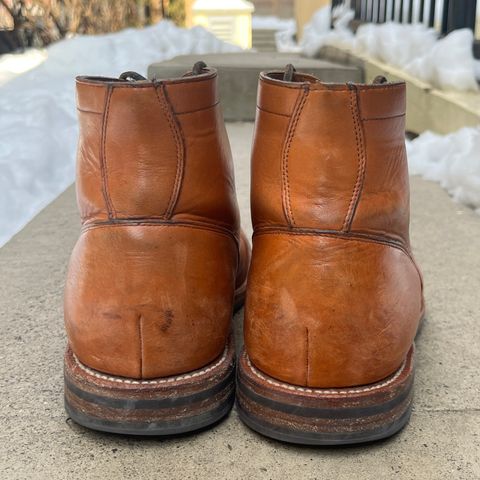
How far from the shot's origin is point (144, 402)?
824mm

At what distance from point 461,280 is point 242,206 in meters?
0.82

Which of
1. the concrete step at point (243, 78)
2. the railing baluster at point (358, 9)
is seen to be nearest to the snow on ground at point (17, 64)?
the concrete step at point (243, 78)

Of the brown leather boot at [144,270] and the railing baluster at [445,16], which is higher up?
the railing baluster at [445,16]

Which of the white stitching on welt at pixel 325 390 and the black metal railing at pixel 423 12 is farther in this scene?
the black metal railing at pixel 423 12

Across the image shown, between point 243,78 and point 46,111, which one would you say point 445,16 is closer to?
point 243,78

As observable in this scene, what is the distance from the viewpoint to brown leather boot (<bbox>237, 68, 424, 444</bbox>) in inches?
32.1

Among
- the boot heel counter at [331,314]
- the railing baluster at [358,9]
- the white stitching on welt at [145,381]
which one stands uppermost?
the railing baluster at [358,9]

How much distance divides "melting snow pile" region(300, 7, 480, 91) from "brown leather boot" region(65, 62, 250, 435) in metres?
2.01

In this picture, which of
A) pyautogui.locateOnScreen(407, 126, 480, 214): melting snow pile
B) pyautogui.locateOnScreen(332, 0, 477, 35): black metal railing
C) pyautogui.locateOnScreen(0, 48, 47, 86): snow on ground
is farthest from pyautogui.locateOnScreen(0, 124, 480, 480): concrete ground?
pyautogui.locateOnScreen(0, 48, 47, 86): snow on ground

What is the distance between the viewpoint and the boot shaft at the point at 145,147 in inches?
32.8

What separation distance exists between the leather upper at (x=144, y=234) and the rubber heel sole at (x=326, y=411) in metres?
0.10

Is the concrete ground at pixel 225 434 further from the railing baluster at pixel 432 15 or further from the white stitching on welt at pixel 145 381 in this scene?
the railing baluster at pixel 432 15

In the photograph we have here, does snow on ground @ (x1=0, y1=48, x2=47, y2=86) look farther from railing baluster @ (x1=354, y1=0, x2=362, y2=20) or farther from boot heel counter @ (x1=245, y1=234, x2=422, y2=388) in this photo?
boot heel counter @ (x1=245, y1=234, x2=422, y2=388)

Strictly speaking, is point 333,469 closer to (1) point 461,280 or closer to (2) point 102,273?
(2) point 102,273
